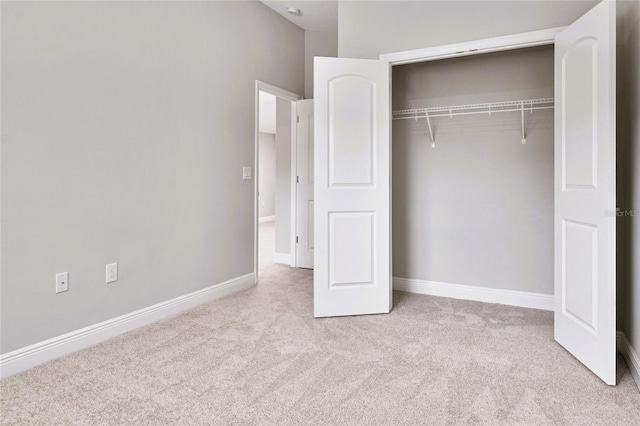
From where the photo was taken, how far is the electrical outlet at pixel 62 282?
238 cm

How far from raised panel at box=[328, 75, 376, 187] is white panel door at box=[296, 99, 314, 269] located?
1.74m

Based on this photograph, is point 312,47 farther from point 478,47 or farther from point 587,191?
point 587,191

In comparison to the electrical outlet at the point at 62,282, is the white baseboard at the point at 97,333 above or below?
below

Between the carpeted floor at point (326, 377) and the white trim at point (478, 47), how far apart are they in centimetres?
202

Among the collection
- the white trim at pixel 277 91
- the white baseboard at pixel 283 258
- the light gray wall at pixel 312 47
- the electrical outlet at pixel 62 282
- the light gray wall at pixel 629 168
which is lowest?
the white baseboard at pixel 283 258

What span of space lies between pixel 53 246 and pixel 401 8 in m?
3.11

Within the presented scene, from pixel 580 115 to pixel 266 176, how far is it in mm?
9283

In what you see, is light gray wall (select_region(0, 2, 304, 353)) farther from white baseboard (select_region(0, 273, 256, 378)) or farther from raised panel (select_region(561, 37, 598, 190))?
raised panel (select_region(561, 37, 598, 190))

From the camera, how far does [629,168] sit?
2.24m

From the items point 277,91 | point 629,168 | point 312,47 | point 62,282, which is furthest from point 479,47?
point 62,282

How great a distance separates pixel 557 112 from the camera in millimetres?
2473

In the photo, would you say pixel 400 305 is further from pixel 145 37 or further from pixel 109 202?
pixel 145 37

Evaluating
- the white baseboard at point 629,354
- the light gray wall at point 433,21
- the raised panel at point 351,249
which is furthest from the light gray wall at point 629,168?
the raised panel at point 351,249

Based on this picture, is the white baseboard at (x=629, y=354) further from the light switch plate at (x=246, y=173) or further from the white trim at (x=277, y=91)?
the white trim at (x=277, y=91)
